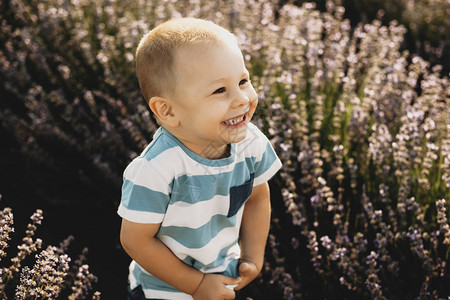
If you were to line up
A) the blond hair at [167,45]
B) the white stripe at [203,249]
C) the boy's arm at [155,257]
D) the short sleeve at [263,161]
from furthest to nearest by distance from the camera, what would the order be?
1. the short sleeve at [263,161]
2. the white stripe at [203,249]
3. the boy's arm at [155,257]
4. the blond hair at [167,45]

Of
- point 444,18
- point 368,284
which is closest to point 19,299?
point 368,284

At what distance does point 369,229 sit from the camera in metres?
2.41

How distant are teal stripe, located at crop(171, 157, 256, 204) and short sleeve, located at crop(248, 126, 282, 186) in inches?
4.3

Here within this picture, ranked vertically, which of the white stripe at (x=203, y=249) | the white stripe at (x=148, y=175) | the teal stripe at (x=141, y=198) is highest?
the white stripe at (x=148, y=175)

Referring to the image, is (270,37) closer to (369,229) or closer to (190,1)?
(190,1)

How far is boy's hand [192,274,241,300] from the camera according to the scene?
1652 millimetres

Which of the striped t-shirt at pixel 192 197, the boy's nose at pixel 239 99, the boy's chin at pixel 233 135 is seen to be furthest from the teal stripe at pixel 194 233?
the boy's nose at pixel 239 99

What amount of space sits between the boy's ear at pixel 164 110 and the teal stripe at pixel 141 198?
0.22 m

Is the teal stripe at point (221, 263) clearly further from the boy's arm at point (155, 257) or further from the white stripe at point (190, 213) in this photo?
the white stripe at point (190, 213)

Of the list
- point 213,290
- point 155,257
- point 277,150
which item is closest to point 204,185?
point 155,257

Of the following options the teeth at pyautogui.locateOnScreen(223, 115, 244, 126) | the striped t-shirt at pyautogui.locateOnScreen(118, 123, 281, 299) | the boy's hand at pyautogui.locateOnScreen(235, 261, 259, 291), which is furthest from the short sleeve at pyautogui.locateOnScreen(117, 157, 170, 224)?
the boy's hand at pyautogui.locateOnScreen(235, 261, 259, 291)

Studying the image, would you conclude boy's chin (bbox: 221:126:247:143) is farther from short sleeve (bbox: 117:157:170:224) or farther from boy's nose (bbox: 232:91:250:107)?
short sleeve (bbox: 117:157:170:224)

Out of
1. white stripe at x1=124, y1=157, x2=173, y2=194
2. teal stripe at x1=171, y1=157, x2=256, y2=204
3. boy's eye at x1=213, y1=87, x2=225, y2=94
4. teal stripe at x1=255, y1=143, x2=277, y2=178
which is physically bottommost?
teal stripe at x1=255, y1=143, x2=277, y2=178

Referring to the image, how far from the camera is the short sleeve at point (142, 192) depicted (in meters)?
1.44
